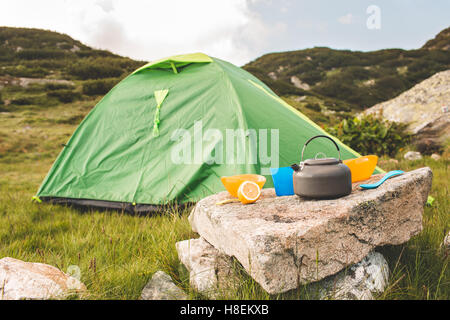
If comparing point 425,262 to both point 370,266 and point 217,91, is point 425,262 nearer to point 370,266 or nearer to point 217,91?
point 370,266

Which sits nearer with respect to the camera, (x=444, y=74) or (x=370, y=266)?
(x=370, y=266)

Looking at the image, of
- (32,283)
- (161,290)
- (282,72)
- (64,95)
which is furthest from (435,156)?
(282,72)

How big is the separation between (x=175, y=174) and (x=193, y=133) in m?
0.53

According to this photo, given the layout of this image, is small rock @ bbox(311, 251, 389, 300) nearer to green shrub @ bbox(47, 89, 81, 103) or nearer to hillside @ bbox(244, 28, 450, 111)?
green shrub @ bbox(47, 89, 81, 103)

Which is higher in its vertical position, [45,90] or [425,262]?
[45,90]

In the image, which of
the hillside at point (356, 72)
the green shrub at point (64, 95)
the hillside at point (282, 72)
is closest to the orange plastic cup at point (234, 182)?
the hillside at point (282, 72)

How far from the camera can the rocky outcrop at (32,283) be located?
1431 mm

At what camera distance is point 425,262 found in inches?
72.9

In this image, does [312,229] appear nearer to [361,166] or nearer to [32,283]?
[361,166]

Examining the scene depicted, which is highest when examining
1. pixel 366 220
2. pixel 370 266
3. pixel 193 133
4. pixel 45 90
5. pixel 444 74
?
pixel 45 90

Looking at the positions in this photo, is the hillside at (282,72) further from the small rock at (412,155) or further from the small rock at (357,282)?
the small rock at (357,282)

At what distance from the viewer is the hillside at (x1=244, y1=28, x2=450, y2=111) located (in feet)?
88.5

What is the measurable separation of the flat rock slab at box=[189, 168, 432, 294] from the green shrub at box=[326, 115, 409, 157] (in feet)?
17.5

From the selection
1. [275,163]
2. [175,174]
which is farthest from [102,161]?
[275,163]
